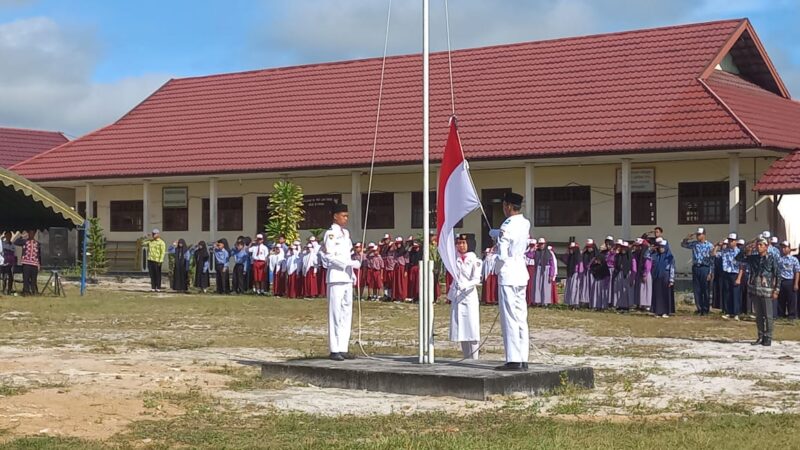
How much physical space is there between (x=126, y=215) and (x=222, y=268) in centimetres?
1123

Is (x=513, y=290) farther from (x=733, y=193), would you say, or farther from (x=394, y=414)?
(x=733, y=193)

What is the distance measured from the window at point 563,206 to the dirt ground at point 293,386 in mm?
16022

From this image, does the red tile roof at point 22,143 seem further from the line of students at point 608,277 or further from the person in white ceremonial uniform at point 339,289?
the person in white ceremonial uniform at point 339,289

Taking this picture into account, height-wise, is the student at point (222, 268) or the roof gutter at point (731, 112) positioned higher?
the roof gutter at point (731, 112)

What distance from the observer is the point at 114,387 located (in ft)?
39.4

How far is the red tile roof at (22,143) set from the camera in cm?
5553

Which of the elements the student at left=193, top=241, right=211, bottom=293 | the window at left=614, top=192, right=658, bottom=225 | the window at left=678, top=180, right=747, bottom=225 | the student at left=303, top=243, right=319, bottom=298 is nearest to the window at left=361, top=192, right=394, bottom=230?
the student at left=193, top=241, right=211, bottom=293

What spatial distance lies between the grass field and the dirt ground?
0.05 meters

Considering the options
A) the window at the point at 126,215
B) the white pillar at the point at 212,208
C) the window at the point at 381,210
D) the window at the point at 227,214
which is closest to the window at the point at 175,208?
the window at the point at 227,214

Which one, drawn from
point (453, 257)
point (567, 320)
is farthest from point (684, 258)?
point (453, 257)

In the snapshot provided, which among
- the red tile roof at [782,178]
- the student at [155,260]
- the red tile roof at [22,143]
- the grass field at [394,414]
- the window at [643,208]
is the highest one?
the red tile roof at [22,143]

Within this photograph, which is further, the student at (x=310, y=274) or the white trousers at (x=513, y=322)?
the student at (x=310, y=274)

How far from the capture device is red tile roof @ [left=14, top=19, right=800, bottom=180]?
1252 inches

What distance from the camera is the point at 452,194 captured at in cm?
1359
